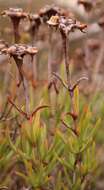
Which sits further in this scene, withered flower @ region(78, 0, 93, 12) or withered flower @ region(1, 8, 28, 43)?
withered flower @ region(78, 0, 93, 12)

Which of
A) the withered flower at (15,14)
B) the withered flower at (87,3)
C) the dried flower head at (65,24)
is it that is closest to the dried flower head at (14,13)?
the withered flower at (15,14)

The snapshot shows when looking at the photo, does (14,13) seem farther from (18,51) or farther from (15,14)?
(18,51)

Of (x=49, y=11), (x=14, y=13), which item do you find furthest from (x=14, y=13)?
(x=49, y=11)

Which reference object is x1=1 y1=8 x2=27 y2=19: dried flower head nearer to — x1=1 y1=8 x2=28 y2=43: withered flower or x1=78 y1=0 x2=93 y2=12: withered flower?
x1=1 y1=8 x2=28 y2=43: withered flower

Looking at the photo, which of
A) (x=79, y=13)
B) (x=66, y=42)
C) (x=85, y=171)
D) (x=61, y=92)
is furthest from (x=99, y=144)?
(x=79, y=13)

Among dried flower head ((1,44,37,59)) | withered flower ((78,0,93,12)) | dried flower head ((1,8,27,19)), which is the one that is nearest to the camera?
dried flower head ((1,44,37,59))

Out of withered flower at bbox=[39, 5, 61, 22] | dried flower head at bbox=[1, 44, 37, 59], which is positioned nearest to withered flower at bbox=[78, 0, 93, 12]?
withered flower at bbox=[39, 5, 61, 22]

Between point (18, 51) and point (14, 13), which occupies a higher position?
point (14, 13)

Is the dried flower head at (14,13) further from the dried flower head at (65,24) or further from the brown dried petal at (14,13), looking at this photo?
the dried flower head at (65,24)

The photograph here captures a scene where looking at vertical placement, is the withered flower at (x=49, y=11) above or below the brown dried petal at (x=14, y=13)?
above

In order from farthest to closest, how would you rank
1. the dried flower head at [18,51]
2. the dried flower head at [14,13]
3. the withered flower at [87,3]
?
the withered flower at [87,3]
the dried flower head at [14,13]
the dried flower head at [18,51]

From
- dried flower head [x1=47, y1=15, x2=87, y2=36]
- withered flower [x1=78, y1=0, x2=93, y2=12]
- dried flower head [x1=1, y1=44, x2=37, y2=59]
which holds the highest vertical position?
withered flower [x1=78, y1=0, x2=93, y2=12]
